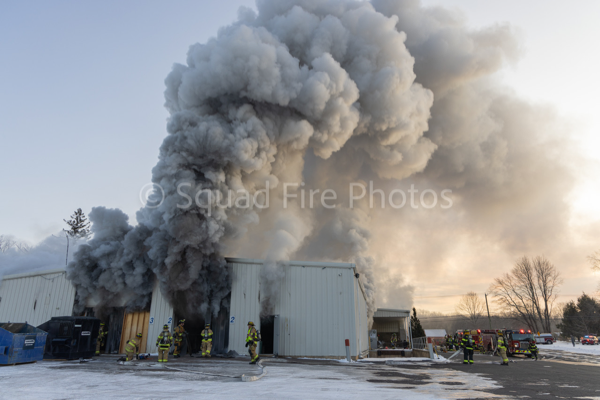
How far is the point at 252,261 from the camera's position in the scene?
1817 cm

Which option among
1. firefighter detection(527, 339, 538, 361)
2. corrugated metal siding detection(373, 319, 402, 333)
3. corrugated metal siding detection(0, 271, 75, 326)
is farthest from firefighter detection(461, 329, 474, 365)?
corrugated metal siding detection(373, 319, 402, 333)

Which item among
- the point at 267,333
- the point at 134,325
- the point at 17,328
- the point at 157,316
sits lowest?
the point at 267,333

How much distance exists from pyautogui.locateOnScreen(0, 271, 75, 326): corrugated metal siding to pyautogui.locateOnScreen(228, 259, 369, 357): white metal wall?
908 centimetres

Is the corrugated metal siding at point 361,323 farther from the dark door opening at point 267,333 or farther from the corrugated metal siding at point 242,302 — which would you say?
the corrugated metal siding at point 242,302

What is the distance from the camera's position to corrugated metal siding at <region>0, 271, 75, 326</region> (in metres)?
19.0

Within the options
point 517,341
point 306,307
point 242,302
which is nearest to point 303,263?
point 306,307

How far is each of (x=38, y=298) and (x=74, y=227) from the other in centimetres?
3489

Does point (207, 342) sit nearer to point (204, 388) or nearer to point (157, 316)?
point (157, 316)

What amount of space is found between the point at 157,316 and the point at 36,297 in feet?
25.2

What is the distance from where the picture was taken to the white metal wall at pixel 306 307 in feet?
56.3

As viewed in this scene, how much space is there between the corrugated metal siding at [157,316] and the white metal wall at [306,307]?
3223 millimetres

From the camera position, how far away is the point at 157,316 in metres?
17.8

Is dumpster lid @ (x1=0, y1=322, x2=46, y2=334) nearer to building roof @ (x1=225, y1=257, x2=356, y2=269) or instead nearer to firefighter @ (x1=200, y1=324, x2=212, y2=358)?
firefighter @ (x1=200, y1=324, x2=212, y2=358)

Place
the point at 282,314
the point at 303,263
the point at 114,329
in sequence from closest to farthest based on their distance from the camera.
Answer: the point at 282,314, the point at 303,263, the point at 114,329
